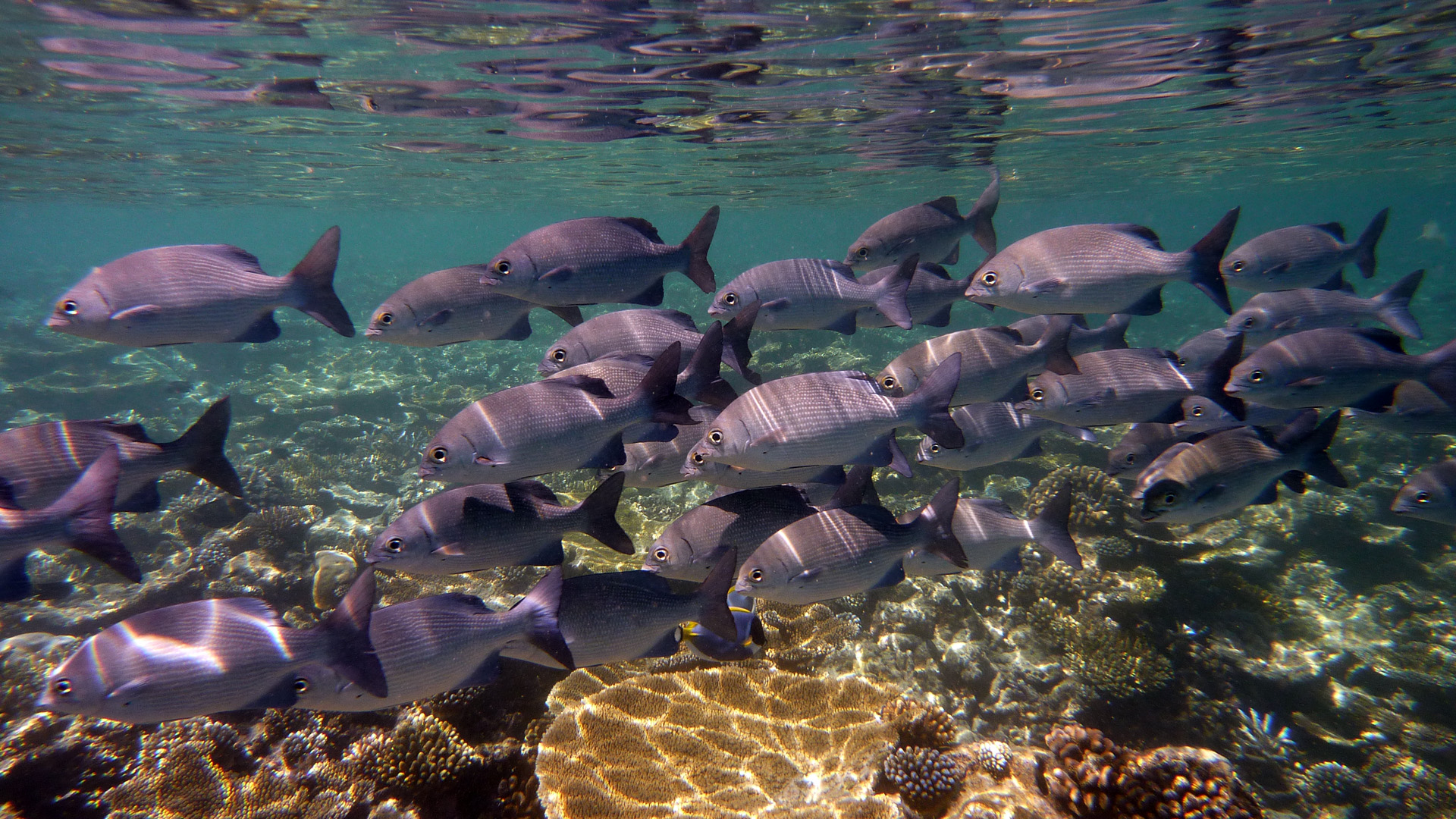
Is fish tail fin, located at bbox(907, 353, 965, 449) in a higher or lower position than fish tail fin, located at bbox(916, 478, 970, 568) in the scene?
higher

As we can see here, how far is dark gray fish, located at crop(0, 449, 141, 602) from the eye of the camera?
2996 millimetres

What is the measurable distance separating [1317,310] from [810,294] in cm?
566

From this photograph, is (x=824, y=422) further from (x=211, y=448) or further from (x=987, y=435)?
(x=211, y=448)

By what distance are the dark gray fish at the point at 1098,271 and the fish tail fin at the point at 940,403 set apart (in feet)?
3.60

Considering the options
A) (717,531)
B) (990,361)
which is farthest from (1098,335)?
(717,531)

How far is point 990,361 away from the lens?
15.6ft

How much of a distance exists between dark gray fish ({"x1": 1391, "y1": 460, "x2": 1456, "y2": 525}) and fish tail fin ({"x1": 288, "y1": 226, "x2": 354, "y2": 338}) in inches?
348

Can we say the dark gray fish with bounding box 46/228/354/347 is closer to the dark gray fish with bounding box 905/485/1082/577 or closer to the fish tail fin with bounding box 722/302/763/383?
the fish tail fin with bounding box 722/302/763/383

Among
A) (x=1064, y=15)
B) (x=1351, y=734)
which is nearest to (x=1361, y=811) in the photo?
(x=1351, y=734)

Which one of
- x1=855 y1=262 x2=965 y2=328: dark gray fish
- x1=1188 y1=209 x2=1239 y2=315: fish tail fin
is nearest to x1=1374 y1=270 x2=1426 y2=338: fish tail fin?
x1=1188 y1=209 x2=1239 y2=315: fish tail fin

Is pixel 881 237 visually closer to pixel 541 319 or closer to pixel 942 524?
pixel 942 524

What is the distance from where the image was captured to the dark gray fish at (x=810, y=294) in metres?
4.75

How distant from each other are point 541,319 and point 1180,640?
28940 millimetres

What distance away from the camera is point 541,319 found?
103 feet
